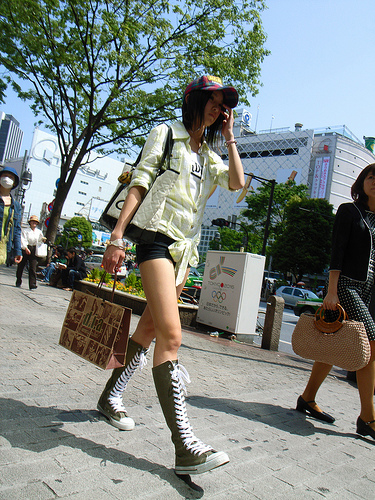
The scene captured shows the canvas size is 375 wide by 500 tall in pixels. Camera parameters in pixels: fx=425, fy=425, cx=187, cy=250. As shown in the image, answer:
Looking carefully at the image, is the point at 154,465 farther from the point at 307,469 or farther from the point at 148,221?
the point at 148,221

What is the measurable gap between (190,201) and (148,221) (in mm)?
286

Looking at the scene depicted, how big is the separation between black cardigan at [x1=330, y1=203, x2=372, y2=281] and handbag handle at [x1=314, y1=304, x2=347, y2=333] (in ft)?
0.98

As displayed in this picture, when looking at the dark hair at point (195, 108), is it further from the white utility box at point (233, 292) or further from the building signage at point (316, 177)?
the building signage at point (316, 177)

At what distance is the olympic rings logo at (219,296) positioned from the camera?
9.43 metres

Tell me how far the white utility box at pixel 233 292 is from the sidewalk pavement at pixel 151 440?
15.2 ft

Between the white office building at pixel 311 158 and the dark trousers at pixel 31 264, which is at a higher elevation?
the white office building at pixel 311 158

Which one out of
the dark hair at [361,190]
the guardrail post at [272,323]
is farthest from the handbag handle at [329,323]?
the guardrail post at [272,323]

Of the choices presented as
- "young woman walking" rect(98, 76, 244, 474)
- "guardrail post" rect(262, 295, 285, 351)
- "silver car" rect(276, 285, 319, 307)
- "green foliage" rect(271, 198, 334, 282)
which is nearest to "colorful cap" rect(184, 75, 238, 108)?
"young woman walking" rect(98, 76, 244, 474)

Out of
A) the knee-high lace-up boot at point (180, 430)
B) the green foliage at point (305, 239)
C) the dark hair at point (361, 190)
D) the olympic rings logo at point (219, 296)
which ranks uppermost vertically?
the green foliage at point (305, 239)

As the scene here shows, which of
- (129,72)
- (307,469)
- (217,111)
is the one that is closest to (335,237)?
(217,111)

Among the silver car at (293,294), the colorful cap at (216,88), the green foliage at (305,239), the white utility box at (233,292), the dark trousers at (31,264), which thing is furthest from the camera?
the green foliage at (305,239)

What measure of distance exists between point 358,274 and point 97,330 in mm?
2022

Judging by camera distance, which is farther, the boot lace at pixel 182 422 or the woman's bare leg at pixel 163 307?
the woman's bare leg at pixel 163 307

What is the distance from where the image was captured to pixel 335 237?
3354 millimetres
